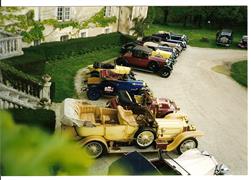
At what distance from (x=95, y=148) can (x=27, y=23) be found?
13.3ft

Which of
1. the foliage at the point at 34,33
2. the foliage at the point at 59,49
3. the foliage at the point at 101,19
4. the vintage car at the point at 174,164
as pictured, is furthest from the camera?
the foliage at the point at 101,19

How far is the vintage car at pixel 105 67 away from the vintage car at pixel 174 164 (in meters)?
2.84

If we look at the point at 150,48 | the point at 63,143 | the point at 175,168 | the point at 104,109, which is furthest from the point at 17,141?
the point at 150,48

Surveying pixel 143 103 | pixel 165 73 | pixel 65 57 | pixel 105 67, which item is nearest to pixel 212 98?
pixel 165 73

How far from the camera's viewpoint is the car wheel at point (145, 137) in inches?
300

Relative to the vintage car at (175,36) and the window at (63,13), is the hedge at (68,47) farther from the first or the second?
the vintage car at (175,36)

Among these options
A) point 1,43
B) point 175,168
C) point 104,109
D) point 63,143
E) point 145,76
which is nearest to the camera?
point 63,143

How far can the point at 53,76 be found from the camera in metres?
9.67

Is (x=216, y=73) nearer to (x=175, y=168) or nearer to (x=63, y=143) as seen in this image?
(x=175, y=168)

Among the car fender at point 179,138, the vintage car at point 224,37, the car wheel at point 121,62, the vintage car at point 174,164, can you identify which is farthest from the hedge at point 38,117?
the vintage car at point 224,37

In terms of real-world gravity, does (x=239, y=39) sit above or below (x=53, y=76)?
above

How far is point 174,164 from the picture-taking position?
21.9ft

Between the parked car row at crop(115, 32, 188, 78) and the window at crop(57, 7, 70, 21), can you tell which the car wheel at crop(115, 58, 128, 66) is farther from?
the window at crop(57, 7, 70, 21)
